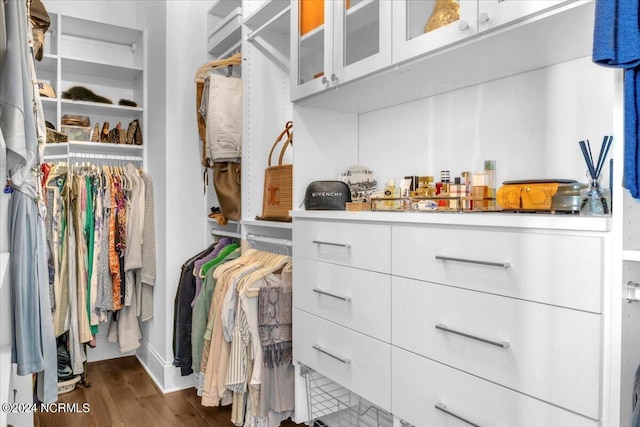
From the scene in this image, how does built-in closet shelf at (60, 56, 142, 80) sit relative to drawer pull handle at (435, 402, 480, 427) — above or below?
above

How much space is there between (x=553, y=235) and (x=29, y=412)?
2084 mm

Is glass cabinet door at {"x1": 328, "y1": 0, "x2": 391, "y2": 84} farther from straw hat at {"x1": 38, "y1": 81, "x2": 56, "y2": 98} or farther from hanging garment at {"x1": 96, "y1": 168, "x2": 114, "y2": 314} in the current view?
straw hat at {"x1": 38, "y1": 81, "x2": 56, "y2": 98}

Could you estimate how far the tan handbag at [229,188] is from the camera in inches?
103

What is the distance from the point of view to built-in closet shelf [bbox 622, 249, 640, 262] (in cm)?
89

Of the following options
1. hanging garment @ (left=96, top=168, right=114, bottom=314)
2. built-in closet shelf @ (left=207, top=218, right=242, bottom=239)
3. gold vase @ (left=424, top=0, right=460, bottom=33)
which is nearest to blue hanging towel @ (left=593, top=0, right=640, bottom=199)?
gold vase @ (left=424, top=0, right=460, bottom=33)

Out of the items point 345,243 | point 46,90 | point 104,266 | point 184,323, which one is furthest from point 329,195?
point 46,90

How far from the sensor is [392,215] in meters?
1.41

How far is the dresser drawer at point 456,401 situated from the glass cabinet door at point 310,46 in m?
1.06

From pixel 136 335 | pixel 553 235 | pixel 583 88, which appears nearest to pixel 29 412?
pixel 136 335

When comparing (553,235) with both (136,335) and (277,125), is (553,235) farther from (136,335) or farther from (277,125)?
(136,335)

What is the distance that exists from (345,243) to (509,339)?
0.67 metres

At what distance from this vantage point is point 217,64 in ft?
8.64

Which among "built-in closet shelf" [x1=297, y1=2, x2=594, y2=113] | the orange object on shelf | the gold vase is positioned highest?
the orange object on shelf

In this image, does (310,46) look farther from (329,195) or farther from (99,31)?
(99,31)
